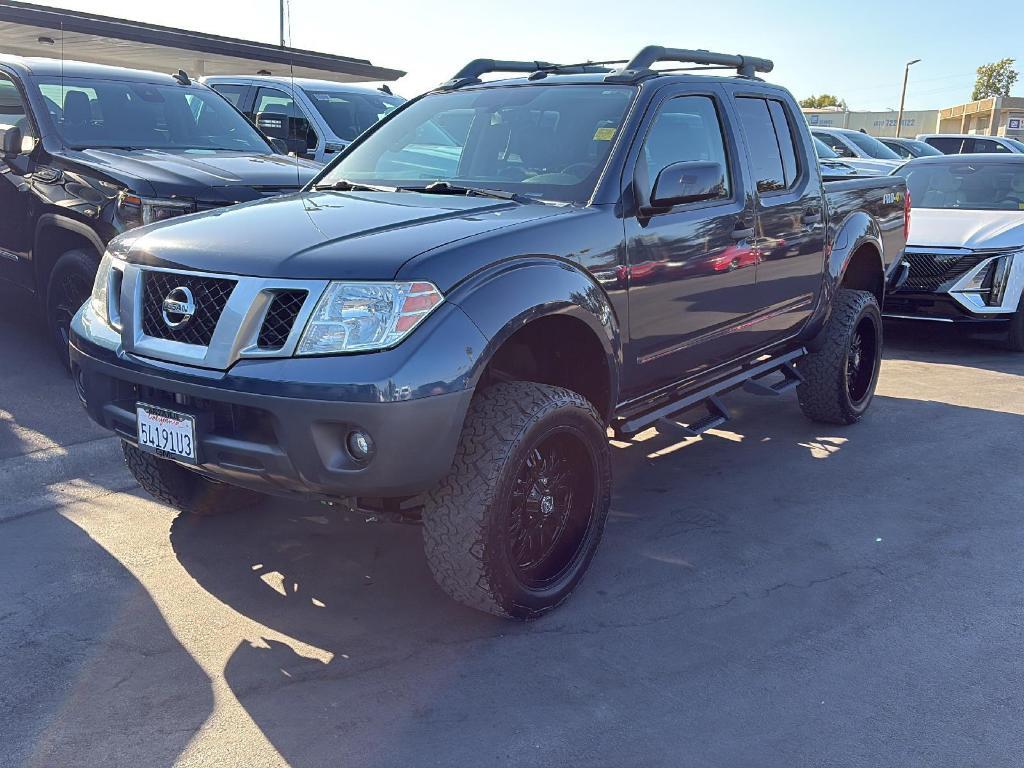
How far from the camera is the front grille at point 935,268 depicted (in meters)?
8.30

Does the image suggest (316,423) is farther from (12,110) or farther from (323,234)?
(12,110)

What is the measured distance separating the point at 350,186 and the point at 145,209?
5.94 feet

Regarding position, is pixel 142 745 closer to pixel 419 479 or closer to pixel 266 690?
pixel 266 690

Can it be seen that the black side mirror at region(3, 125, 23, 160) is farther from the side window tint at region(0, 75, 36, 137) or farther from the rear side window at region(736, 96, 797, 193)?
the rear side window at region(736, 96, 797, 193)

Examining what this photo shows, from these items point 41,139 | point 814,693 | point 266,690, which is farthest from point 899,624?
point 41,139

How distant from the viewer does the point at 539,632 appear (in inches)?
137

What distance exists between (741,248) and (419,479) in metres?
2.22

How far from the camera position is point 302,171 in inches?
258

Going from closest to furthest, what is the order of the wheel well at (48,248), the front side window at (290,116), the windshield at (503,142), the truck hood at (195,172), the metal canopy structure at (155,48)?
the windshield at (503,142) → the truck hood at (195,172) → the wheel well at (48,248) → the front side window at (290,116) → the metal canopy structure at (155,48)

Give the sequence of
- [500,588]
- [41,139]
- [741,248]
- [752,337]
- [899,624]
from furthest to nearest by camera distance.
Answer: [41,139], [752,337], [741,248], [899,624], [500,588]

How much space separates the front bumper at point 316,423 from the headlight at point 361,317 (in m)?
0.06

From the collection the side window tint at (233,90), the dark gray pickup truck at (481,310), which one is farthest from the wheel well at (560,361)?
the side window tint at (233,90)

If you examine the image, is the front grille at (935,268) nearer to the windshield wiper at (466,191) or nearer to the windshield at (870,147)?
the windshield wiper at (466,191)

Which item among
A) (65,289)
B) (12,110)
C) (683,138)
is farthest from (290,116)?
(683,138)
